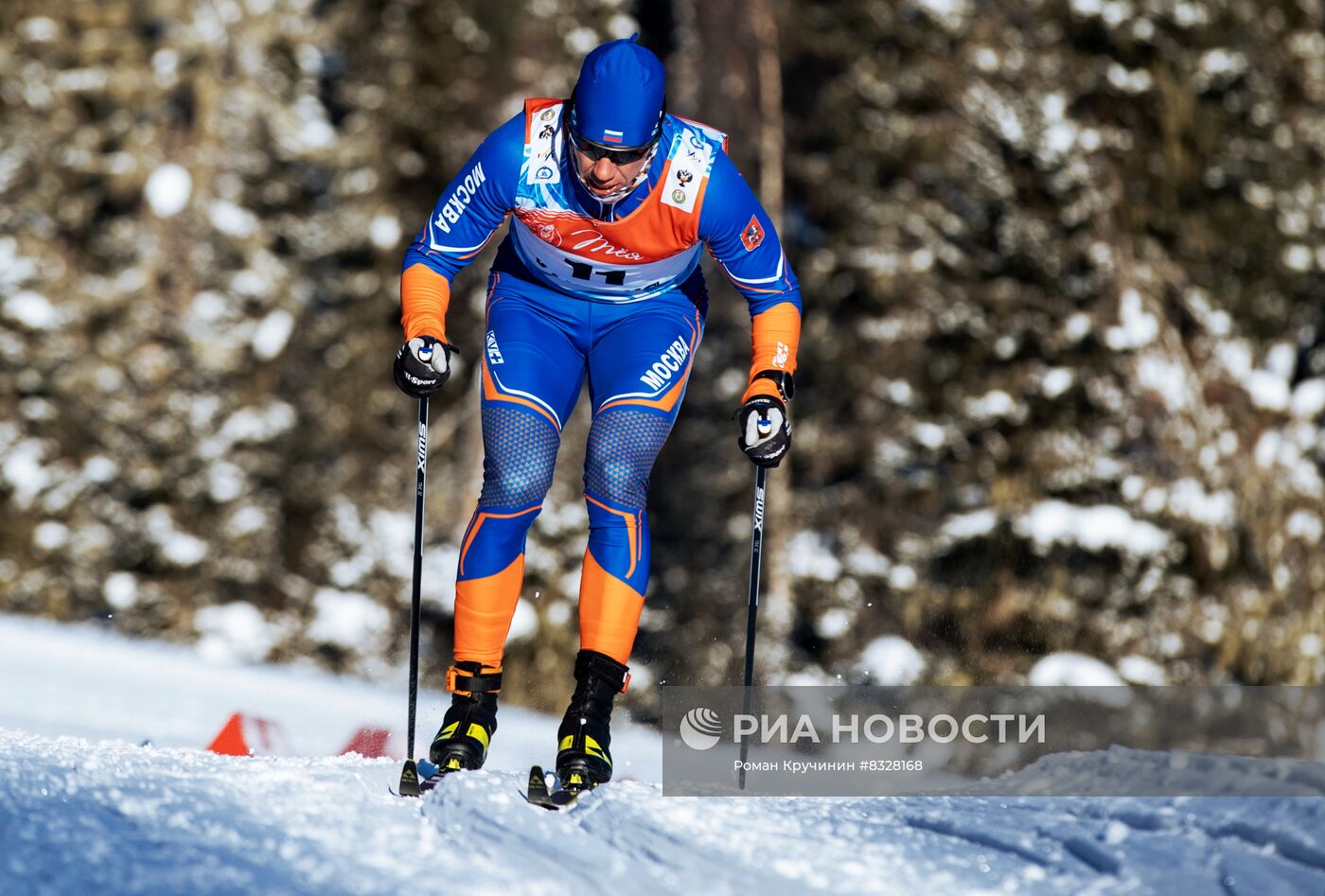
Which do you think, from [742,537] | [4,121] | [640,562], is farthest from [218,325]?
[640,562]

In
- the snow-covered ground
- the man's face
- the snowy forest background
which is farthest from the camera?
the snowy forest background

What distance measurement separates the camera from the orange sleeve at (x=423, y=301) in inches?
176

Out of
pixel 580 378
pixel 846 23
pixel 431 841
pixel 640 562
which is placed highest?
pixel 846 23

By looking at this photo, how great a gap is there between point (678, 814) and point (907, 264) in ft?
30.8

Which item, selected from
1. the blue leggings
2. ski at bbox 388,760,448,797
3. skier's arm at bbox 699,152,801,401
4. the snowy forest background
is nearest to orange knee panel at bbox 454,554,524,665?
the blue leggings

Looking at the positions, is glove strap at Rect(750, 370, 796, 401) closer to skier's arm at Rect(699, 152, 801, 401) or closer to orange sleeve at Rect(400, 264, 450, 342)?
skier's arm at Rect(699, 152, 801, 401)

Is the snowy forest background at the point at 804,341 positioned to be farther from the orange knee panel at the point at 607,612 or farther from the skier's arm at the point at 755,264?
the skier's arm at the point at 755,264

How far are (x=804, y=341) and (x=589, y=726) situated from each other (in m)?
9.06

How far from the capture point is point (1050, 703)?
12.5 meters

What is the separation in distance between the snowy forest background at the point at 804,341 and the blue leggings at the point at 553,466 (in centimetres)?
725

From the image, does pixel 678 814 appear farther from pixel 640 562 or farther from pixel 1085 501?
pixel 1085 501

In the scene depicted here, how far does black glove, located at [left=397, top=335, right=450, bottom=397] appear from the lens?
4340mm

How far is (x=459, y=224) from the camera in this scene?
4.48 meters

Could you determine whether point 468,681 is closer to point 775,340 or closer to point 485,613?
point 485,613
